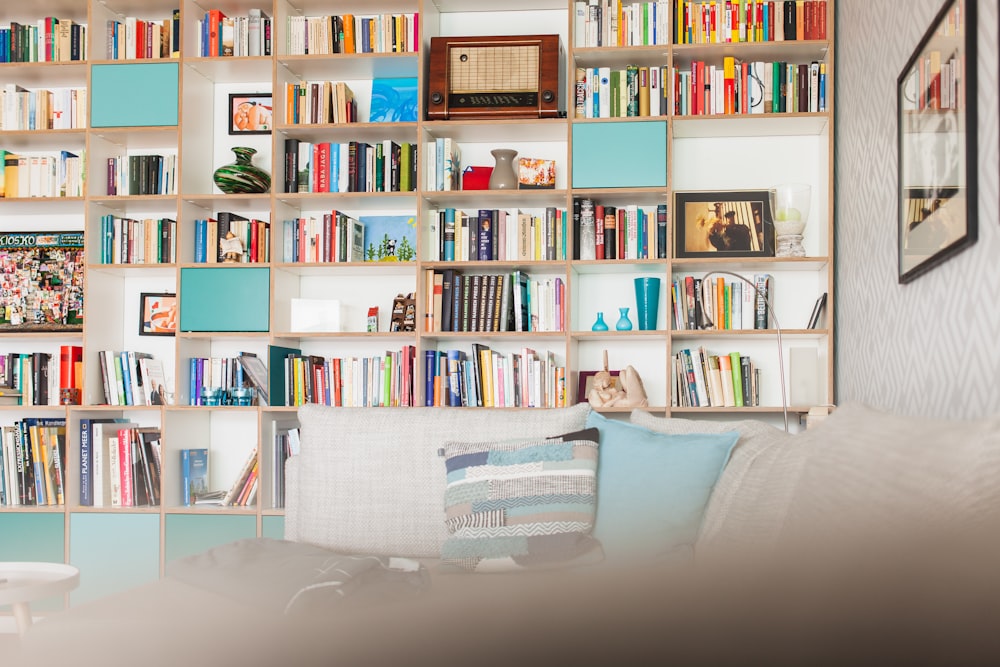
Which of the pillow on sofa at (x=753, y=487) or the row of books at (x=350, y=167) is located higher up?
the row of books at (x=350, y=167)

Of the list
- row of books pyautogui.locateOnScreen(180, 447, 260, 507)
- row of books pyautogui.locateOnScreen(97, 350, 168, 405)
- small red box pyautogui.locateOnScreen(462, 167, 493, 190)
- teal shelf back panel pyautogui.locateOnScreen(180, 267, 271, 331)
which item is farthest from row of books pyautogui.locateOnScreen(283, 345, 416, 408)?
small red box pyautogui.locateOnScreen(462, 167, 493, 190)

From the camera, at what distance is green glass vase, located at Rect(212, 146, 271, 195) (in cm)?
414

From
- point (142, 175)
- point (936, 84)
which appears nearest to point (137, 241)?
point (142, 175)

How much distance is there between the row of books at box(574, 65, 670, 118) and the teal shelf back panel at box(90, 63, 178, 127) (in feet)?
5.90

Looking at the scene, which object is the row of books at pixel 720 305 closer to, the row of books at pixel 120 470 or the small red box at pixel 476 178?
the small red box at pixel 476 178

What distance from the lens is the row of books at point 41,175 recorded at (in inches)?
171

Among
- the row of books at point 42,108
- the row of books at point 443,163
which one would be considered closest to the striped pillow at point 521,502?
the row of books at point 443,163

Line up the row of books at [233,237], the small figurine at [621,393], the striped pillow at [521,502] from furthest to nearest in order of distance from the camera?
the row of books at [233,237]
the small figurine at [621,393]
the striped pillow at [521,502]

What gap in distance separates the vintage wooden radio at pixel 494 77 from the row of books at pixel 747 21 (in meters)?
0.55

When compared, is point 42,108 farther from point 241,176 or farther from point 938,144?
point 938,144

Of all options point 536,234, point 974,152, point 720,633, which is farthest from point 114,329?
point 720,633

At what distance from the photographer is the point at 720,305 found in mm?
3971

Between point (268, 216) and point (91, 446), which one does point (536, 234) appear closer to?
point (268, 216)

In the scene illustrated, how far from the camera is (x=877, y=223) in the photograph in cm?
300
